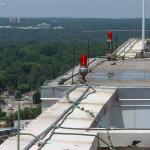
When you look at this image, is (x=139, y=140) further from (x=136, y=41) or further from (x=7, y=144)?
(x=136, y=41)

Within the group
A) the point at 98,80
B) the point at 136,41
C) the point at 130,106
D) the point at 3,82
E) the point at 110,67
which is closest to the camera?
the point at 130,106

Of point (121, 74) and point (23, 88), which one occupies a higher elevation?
point (121, 74)

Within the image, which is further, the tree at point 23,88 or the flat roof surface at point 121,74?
the tree at point 23,88

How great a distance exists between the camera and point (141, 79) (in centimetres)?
1374

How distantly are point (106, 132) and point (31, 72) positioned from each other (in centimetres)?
12154

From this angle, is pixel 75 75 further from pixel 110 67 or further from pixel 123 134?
pixel 123 134

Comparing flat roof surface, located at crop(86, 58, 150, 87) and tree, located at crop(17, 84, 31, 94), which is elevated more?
flat roof surface, located at crop(86, 58, 150, 87)

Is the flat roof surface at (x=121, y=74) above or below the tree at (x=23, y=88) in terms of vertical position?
above

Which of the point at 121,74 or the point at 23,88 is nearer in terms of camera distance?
the point at 121,74

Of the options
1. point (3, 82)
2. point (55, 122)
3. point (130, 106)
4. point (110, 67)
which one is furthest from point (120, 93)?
point (3, 82)

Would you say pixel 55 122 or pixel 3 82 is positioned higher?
pixel 55 122

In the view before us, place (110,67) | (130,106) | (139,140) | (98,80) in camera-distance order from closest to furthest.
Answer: (139,140) < (130,106) < (98,80) < (110,67)

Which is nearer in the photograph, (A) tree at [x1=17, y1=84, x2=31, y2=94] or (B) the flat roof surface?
(B) the flat roof surface

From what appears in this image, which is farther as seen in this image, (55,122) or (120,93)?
(120,93)
